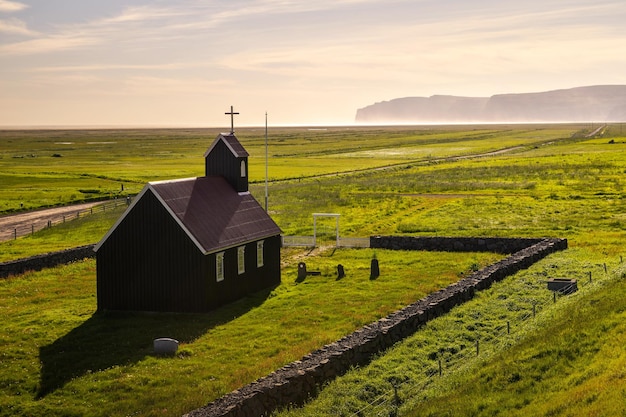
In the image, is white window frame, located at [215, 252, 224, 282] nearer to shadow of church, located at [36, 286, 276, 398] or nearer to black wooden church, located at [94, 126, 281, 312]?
black wooden church, located at [94, 126, 281, 312]

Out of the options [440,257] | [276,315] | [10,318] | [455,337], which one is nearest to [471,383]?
[455,337]

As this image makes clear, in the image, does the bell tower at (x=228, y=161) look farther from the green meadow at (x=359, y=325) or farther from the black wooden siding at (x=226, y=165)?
the green meadow at (x=359, y=325)

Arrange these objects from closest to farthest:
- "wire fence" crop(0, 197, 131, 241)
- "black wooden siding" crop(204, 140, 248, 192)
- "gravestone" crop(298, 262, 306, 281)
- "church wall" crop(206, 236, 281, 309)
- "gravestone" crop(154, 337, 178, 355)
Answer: "gravestone" crop(154, 337, 178, 355)
"church wall" crop(206, 236, 281, 309)
"black wooden siding" crop(204, 140, 248, 192)
"gravestone" crop(298, 262, 306, 281)
"wire fence" crop(0, 197, 131, 241)

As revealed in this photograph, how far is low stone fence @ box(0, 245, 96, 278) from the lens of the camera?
44.3 m

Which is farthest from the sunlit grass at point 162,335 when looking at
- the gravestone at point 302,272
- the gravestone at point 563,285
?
the gravestone at point 563,285

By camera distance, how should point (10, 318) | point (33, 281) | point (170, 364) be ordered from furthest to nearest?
point (33, 281)
point (10, 318)
point (170, 364)

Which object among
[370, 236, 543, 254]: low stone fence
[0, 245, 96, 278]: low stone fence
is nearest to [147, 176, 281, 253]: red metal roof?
[0, 245, 96, 278]: low stone fence

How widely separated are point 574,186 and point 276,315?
60.8 meters

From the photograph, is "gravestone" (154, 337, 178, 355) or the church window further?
the church window

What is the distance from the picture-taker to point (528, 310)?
31812 millimetres

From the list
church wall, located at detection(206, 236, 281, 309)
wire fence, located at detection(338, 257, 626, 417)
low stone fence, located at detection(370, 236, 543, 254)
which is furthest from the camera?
low stone fence, located at detection(370, 236, 543, 254)

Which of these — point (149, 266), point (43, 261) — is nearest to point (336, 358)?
point (149, 266)

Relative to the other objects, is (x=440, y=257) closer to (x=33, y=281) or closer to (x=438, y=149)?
(x=33, y=281)

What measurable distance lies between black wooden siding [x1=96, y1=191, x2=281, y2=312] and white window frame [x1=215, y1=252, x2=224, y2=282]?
257 mm
